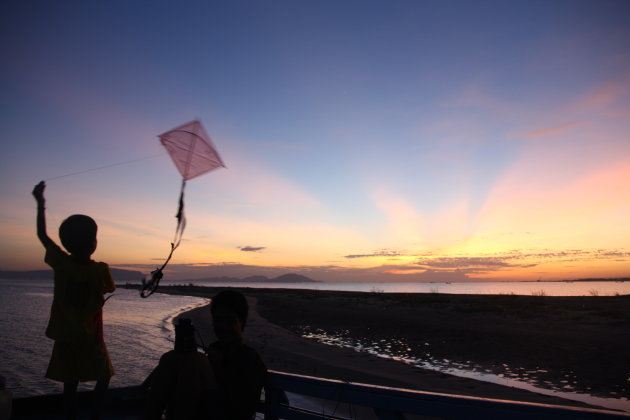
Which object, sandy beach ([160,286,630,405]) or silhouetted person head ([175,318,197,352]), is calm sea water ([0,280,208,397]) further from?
silhouetted person head ([175,318,197,352])

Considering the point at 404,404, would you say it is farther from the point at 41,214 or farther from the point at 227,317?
the point at 41,214

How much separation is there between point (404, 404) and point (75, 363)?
307cm

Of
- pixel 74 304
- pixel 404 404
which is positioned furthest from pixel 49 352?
pixel 404 404

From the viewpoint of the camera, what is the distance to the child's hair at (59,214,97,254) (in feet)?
11.9

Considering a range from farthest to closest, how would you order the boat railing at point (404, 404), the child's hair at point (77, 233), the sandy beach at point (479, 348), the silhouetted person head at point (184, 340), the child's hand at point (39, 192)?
the sandy beach at point (479, 348) < the child's hand at point (39, 192) < the child's hair at point (77, 233) < the silhouetted person head at point (184, 340) < the boat railing at point (404, 404)

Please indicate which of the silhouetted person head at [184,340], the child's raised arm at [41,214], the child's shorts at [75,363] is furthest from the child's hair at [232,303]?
the child's raised arm at [41,214]

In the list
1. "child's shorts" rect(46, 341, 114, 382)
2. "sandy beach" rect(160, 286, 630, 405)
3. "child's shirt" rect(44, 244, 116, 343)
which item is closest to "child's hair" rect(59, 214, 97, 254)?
"child's shirt" rect(44, 244, 116, 343)

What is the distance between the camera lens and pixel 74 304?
3691 millimetres

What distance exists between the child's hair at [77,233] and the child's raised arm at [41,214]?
246 mm

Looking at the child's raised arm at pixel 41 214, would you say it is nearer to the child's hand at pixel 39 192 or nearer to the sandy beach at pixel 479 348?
the child's hand at pixel 39 192

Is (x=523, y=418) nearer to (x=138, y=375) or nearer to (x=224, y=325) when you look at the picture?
(x=224, y=325)

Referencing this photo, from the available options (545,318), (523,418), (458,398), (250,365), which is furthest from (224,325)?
(545,318)

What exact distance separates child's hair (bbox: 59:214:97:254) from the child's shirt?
152 millimetres

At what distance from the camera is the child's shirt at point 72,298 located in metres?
3.65
